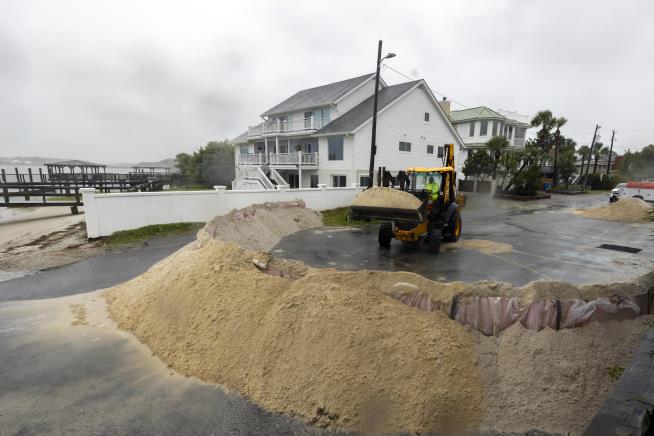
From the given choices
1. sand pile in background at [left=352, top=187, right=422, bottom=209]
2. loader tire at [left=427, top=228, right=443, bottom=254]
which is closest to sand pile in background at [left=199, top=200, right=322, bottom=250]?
sand pile in background at [left=352, top=187, right=422, bottom=209]

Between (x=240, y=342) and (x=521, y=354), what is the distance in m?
4.00

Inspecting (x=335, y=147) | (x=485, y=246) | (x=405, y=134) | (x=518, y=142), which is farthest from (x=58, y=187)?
(x=518, y=142)

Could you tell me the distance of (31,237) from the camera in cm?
1333

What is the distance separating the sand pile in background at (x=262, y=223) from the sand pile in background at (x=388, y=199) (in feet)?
13.4

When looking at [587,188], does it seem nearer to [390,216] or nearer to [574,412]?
[390,216]

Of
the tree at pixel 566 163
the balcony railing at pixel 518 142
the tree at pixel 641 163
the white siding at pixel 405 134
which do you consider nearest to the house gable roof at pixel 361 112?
the white siding at pixel 405 134

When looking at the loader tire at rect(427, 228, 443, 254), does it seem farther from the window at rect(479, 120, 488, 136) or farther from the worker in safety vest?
the window at rect(479, 120, 488, 136)

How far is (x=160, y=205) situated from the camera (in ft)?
43.0

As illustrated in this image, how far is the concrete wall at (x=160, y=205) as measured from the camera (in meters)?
11.6

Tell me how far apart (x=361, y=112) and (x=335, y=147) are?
12.1 ft

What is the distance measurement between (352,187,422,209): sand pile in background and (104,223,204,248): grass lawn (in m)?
7.98

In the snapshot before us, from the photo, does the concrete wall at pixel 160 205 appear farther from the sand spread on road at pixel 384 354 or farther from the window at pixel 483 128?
the window at pixel 483 128

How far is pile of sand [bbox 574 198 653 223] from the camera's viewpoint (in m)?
16.5

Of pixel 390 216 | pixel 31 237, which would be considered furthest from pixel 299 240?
pixel 31 237
